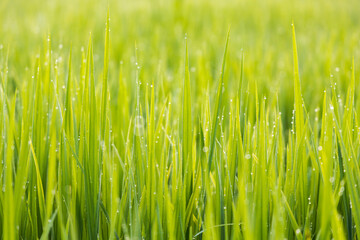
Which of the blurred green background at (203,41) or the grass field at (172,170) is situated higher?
the blurred green background at (203,41)

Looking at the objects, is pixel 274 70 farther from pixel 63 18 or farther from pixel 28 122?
pixel 63 18

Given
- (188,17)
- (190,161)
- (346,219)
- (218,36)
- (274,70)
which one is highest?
(188,17)

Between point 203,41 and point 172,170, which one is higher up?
point 203,41

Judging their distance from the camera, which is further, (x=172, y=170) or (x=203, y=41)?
(x=203, y=41)

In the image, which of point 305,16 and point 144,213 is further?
point 305,16

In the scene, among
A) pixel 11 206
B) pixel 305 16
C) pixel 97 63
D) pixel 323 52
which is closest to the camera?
pixel 11 206

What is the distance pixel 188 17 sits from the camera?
2.81 meters

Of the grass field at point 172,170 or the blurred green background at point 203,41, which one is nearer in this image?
the grass field at point 172,170

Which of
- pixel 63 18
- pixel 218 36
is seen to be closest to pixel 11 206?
pixel 218 36

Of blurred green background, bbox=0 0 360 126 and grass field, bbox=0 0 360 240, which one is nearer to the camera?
grass field, bbox=0 0 360 240

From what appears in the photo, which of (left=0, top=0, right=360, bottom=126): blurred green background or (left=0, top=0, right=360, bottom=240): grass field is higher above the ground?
(left=0, top=0, right=360, bottom=126): blurred green background

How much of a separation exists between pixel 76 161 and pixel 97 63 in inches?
42.4

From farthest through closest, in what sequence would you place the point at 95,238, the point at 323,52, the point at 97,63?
the point at 323,52 < the point at 97,63 < the point at 95,238

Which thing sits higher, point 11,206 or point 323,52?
point 323,52
